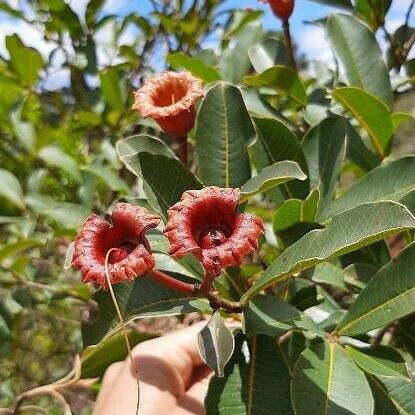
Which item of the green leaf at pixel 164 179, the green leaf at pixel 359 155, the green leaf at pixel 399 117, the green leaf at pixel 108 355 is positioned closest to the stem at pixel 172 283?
the green leaf at pixel 164 179

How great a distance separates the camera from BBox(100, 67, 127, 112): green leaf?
5.79ft

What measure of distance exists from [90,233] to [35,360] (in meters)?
2.13

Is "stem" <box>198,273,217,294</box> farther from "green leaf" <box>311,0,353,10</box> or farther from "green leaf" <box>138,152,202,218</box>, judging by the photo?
"green leaf" <box>311,0,353,10</box>

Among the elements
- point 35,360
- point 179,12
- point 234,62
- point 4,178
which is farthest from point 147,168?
point 35,360

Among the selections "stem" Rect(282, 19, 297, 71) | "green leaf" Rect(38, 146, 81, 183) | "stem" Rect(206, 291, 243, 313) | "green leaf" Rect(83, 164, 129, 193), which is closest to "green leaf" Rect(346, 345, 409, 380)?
"stem" Rect(206, 291, 243, 313)

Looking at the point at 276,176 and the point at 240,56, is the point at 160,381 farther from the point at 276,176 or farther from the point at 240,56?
the point at 240,56

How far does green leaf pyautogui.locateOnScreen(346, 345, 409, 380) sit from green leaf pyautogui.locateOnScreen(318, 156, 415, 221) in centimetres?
21

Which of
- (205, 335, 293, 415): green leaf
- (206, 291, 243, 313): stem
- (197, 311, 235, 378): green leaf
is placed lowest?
(205, 335, 293, 415): green leaf

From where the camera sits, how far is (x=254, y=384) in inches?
34.1

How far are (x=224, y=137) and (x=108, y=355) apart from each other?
0.43 m

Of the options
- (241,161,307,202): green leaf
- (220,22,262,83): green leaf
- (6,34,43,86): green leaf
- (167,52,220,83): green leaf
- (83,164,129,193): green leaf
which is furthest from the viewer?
(6,34,43,86): green leaf

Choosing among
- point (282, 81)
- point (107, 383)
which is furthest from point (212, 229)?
point (282, 81)

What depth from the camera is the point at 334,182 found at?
106 cm

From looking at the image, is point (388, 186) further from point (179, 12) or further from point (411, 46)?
point (179, 12)
